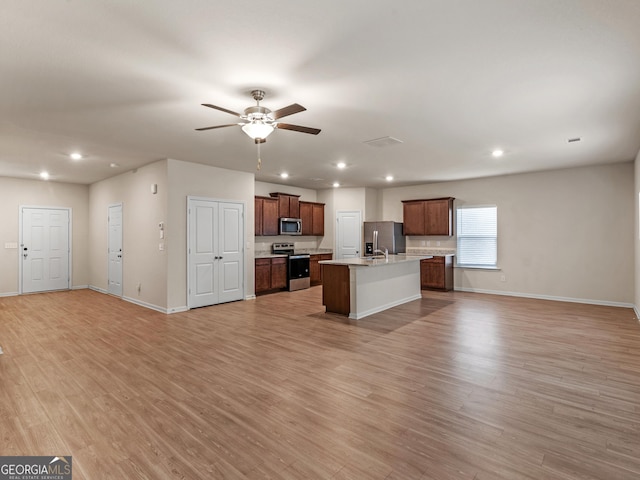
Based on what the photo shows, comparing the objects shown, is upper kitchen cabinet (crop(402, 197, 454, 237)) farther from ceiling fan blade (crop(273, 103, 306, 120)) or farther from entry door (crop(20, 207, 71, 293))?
entry door (crop(20, 207, 71, 293))

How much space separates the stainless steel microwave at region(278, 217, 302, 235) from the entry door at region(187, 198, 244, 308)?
1650 millimetres

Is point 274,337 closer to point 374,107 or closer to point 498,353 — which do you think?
point 498,353

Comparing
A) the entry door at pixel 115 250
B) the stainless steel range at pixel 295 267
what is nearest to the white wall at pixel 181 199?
the entry door at pixel 115 250

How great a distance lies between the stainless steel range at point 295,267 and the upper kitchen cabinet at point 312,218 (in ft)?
2.47

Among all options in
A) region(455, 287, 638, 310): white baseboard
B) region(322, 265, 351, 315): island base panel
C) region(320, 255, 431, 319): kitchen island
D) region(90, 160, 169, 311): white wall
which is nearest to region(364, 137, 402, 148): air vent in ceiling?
region(320, 255, 431, 319): kitchen island

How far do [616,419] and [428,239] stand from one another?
6618 mm

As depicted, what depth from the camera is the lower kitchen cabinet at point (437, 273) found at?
8.05 m

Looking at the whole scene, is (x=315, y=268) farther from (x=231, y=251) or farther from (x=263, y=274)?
(x=231, y=251)

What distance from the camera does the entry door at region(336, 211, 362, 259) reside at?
9531mm

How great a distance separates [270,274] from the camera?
7977mm

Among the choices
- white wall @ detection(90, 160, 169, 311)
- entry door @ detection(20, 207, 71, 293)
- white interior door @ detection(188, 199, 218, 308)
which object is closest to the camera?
white wall @ detection(90, 160, 169, 311)

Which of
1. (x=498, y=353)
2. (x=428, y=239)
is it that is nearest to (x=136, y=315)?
(x=498, y=353)

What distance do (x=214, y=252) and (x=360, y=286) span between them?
9.83 ft

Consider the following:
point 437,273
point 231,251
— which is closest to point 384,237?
point 437,273
